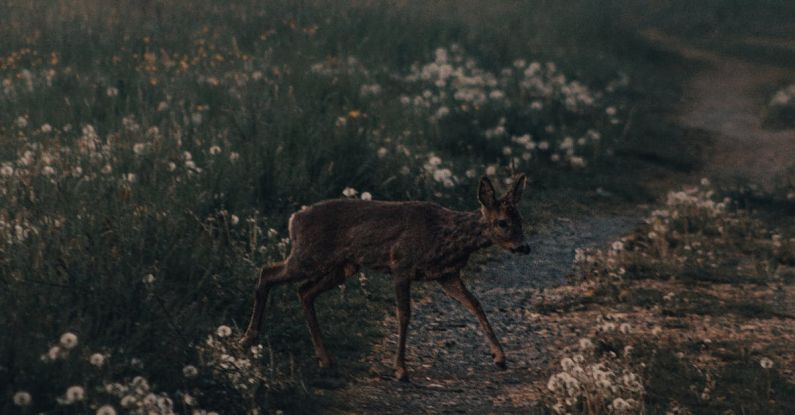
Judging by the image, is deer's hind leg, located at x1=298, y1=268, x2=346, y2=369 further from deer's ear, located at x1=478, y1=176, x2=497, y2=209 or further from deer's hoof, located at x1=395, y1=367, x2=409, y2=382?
deer's ear, located at x1=478, y1=176, x2=497, y2=209

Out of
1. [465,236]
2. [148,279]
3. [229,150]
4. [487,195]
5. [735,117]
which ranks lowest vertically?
[735,117]

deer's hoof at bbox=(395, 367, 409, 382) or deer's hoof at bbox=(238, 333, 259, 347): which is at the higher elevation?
deer's hoof at bbox=(238, 333, 259, 347)

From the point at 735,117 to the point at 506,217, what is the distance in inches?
499

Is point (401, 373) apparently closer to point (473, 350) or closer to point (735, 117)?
point (473, 350)

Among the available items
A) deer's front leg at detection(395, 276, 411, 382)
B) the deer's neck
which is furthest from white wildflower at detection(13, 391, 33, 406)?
the deer's neck

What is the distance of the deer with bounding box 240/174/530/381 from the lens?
20.0 feet

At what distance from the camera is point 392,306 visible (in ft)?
26.4

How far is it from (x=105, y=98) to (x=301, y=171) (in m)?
3.30

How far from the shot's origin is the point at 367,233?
6234 mm

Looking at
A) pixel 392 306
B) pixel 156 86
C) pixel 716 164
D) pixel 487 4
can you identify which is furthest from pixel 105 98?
pixel 487 4

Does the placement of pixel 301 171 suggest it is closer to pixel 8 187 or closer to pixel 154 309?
pixel 8 187

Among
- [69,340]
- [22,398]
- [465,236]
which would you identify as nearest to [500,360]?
[465,236]

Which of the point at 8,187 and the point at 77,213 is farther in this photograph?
the point at 8,187

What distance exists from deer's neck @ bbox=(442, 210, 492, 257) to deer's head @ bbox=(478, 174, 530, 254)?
88 mm
